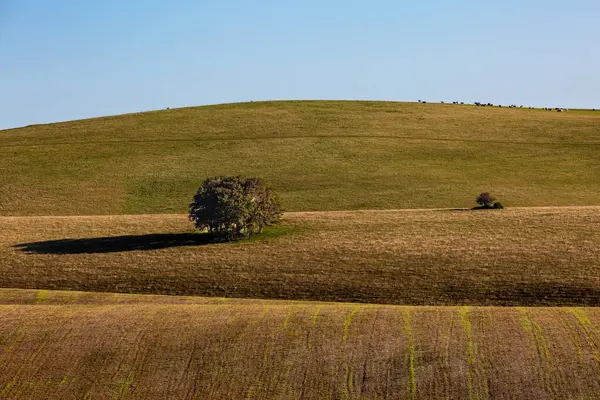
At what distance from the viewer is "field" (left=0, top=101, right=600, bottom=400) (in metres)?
28.3

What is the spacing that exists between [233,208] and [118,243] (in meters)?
7.44

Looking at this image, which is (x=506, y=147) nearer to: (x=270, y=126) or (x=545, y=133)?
(x=545, y=133)

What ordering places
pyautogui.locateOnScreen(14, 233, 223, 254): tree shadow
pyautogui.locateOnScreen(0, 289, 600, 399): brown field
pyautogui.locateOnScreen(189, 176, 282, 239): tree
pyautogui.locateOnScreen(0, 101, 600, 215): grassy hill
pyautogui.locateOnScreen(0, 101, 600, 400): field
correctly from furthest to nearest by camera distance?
pyautogui.locateOnScreen(0, 101, 600, 215): grassy hill → pyautogui.locateOnScreen(189, 176, 282, 239): tree → pyautogui.locateOnScreen(14, 233, 223, 254): tree shadow → pyautogui.locateOnScreen(0, 101, 600, 400): field → pyautogui.locateOnScreen(0, 289, 600, 399): brown field

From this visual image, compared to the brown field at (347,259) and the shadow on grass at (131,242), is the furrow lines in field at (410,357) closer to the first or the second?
the brown field at (347,259)

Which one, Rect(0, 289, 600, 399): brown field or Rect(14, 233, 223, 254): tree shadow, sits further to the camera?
Rect(14, 233, 223, 254): tree shadow

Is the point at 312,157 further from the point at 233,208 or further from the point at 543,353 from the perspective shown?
the point at 543,353

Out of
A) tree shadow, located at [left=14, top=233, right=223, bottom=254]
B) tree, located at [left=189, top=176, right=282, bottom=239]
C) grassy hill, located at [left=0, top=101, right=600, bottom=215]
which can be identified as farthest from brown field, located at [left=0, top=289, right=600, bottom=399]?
grassy hill, located at [left=0, top=101, right=600, bottom=215]

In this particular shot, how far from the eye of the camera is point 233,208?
169ft

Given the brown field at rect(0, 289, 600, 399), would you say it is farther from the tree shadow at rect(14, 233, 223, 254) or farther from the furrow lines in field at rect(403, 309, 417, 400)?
the tree shadow at rect(14, 233, 223, 254)

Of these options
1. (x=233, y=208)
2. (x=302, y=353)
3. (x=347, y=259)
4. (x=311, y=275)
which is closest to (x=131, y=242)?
(x=233, y=208)

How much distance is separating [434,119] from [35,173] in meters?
49.8

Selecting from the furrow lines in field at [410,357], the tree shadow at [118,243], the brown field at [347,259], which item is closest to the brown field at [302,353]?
the furrow lines in field at [410,357]

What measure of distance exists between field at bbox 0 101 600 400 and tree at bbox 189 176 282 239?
4.78ft

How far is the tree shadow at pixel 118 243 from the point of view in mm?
49906
